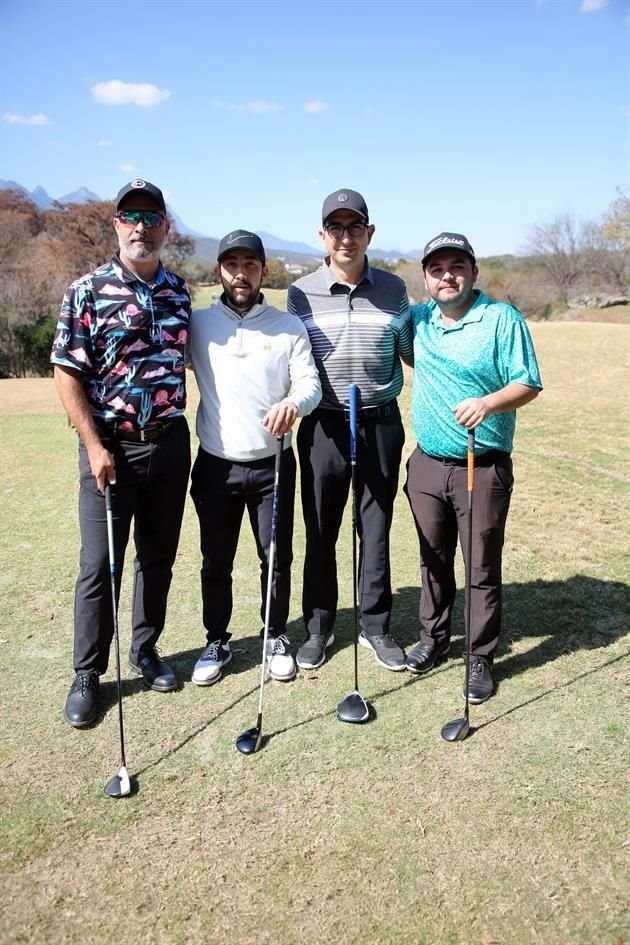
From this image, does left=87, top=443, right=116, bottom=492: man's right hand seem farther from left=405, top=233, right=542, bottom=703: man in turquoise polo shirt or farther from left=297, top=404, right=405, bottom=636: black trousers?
left=405, top=233, right=542, bottom=703: man in turquoise polo shirt

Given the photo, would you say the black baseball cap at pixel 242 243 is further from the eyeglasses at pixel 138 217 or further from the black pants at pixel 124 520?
the black pants at pixel 124 520

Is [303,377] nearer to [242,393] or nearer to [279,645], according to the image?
[242,393]

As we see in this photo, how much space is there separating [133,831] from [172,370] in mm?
2110

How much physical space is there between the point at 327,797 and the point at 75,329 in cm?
243

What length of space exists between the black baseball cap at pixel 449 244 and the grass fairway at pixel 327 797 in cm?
233

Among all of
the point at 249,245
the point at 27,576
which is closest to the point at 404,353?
the point at 249,245

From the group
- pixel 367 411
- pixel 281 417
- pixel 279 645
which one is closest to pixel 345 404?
pixel 367 411

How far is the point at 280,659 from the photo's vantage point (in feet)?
14.3

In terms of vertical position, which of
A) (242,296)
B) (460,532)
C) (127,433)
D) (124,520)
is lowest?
(460,532)

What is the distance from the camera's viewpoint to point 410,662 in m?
4.35

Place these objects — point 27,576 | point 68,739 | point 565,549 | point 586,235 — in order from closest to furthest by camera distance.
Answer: point 68,739
point 27,576
point 565,549
point 586,235

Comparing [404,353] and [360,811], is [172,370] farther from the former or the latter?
[360,811]

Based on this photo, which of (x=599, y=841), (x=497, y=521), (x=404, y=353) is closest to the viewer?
(x=599, y=841)

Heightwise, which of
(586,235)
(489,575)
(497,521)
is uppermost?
(586,235)
